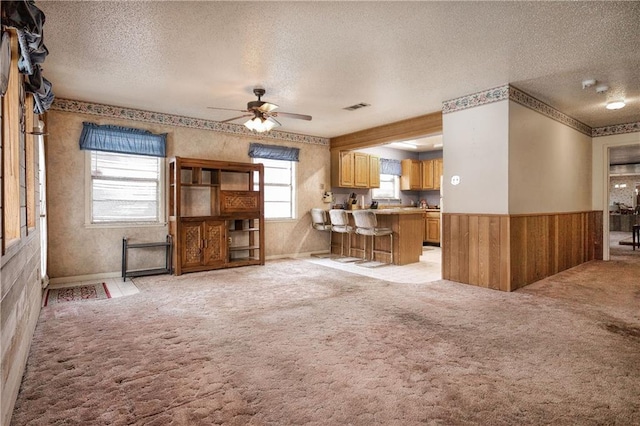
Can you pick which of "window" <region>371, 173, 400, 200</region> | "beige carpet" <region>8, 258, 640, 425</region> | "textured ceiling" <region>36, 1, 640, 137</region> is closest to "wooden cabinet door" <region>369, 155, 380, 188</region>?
"window" <region>371, 173, 400, 200</region>

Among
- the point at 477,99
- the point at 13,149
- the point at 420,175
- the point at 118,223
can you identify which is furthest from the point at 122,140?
the point at 420,175

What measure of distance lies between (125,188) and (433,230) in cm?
685

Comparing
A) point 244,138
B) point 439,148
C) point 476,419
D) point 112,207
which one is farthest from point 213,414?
point 439,148

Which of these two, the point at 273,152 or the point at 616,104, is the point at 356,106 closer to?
the point at 273,152

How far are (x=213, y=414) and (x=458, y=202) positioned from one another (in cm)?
412

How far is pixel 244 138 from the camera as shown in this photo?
6.67 m

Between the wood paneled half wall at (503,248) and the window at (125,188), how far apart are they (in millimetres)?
4523

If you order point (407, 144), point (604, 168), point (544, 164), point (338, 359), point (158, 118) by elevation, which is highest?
point (407, 144)

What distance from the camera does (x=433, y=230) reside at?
8.98 metres

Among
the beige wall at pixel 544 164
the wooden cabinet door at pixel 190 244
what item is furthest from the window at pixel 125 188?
the beige wall at pixel 544 164

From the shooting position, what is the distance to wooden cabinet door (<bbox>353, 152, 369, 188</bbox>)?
8133 mm

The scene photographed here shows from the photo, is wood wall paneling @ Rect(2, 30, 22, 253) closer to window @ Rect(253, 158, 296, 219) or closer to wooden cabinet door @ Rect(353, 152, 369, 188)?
window @ Rect(253, 158, 296, 219)

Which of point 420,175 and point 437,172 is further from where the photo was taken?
point 420,175

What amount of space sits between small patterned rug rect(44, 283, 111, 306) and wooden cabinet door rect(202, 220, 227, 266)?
4.81ft
